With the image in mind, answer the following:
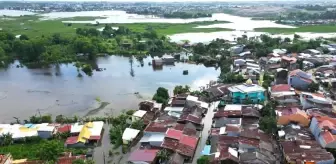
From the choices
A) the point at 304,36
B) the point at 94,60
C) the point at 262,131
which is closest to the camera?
the point at 262,131

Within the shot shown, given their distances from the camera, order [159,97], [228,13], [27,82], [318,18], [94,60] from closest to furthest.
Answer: [159,97]
[27,82]
[94,60]
[318,18]
[228,13]

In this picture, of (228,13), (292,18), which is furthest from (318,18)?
(228,13)

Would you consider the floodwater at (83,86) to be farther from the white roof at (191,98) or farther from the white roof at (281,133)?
the white roof at (281,133)

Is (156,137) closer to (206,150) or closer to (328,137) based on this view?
(206,150)

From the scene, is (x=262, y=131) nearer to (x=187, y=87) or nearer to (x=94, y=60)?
(x=187, y=87)

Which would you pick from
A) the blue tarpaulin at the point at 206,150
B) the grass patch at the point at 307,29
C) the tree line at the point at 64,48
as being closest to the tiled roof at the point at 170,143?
the blue tarpaulin at the point at 206,150

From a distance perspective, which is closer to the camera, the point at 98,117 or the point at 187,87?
the point at 98,117
